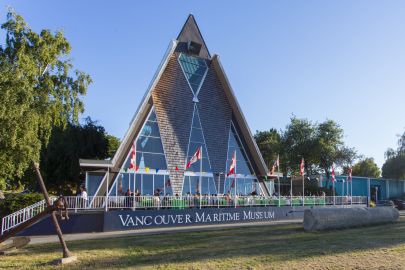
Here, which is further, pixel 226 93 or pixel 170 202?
pixel 226 93

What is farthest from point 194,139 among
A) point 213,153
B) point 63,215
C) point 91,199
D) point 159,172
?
point 63,215

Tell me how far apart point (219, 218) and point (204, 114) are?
33.2ft

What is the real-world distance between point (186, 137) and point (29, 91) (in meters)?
15.4

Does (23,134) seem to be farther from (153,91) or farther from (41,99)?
(153,91)

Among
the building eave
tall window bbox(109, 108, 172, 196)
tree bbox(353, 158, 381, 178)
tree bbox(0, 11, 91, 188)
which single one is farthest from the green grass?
tree bbox(353, 158, 381, 178)

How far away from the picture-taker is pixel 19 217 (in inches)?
776

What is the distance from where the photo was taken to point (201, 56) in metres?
33.2

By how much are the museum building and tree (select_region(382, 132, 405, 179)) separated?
31.1m

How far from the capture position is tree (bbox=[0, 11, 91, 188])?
642 inches

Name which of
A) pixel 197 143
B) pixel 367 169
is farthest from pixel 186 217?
pixel 367 169

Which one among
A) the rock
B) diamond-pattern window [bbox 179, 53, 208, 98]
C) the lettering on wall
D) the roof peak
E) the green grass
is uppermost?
the roof peak

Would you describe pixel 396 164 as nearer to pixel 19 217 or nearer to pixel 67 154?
pixel 67 154

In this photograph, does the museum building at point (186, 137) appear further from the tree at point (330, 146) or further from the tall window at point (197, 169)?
the tree at point (330, 146)

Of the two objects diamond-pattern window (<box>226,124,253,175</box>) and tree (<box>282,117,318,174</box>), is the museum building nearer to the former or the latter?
diamond-pattern window (<box>226,124,253,175</box>)
